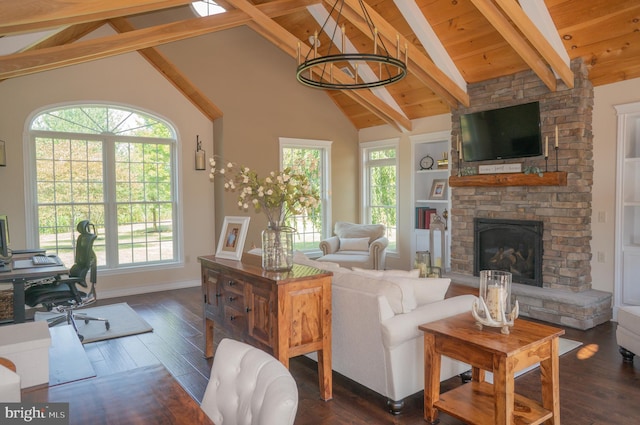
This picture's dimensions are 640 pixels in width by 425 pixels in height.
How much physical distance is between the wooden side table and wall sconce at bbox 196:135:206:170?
16.3 ft

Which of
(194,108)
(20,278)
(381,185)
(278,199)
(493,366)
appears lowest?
(493,366)

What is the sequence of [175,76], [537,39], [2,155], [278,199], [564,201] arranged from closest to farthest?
[278,199], [537,39], [564,201], [2,155], [175,76]

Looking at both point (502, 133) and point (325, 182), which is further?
point (325, 182)

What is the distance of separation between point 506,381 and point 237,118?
18.5 ft

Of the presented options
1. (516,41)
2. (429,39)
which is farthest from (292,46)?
(516,41)

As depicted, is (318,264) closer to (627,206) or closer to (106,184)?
(627,206)

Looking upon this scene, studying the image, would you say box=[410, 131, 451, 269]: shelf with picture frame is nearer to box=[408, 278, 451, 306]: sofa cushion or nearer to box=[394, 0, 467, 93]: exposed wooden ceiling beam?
box=[394, 0, 467, 93]: exposed wooden ceiling beam

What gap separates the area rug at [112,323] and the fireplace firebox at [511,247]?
170 inches

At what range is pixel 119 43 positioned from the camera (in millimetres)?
4645

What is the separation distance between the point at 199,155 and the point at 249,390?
18.8ft

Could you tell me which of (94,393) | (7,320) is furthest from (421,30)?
(7,320)

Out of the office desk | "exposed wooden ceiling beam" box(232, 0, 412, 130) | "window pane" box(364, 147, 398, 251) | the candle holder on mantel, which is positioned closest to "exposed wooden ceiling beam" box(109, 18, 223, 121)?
"exposed wooden ceiling beam" box(232, 0, 412, 130)

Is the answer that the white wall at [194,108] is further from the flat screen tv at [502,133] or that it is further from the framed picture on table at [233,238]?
the framed picture on table at [233,238]

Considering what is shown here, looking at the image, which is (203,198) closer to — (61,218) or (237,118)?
(237,118)
